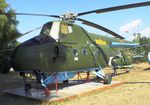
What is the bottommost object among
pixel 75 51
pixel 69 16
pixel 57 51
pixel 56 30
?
pixel 75 51

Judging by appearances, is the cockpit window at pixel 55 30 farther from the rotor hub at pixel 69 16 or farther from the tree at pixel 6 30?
the tree at pixel 6 30

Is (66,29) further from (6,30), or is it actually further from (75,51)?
(6,30)

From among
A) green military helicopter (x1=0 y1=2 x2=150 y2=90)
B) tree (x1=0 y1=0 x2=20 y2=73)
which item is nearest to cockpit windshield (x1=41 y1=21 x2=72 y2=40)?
green military helicopter (x1=0 y1=2 x2=150 y2=90)

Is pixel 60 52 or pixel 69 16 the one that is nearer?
pixel 60 52

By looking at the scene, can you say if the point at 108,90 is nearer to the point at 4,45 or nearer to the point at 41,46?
the point at 41,46

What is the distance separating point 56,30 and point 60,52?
1102mm

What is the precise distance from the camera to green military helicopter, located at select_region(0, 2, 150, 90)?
36.3 feet

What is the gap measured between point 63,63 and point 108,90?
8.83ft

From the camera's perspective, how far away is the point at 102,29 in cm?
1309

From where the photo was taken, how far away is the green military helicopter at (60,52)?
11.1m

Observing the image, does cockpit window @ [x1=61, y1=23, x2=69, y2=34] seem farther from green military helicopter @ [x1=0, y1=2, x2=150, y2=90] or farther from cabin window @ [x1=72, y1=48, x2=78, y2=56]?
cabin window @ [x1=72, y1=48, x2=78, y2=56]

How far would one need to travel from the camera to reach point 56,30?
39.2 feet

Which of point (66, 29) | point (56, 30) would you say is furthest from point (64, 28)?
point (56, 30)

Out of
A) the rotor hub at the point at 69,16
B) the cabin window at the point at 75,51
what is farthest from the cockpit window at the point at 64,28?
the cabin window at the point at 75,51
